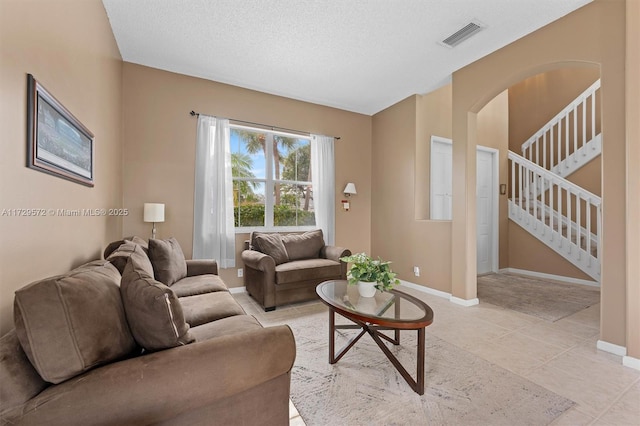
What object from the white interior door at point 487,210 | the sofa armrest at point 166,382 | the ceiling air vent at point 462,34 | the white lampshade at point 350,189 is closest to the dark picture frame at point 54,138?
the sofa armrest at point 166,382

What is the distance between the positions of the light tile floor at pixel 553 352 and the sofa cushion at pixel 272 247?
2.09 feet

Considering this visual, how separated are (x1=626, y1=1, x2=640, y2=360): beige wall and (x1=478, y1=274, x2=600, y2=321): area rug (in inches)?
36.7

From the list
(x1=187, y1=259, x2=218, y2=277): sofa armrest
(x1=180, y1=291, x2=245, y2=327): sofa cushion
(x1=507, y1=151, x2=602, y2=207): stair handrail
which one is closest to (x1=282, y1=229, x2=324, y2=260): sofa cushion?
(x1=187, y1=259, x2=218, y2=277): sofa armrest

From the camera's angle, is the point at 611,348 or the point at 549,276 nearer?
the point at 611,348

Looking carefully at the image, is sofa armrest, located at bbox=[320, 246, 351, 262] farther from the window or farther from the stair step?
the stair step

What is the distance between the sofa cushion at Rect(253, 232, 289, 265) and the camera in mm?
3693

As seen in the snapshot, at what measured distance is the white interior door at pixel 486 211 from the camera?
5.24 meters

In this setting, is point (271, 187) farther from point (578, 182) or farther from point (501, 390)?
point (578, 182)

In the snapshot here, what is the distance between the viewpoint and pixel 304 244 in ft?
13.3

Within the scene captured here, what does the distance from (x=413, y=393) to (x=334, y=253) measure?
2.28 metres

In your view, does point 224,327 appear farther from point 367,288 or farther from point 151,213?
point 151,213

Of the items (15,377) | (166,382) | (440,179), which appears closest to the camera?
(15,377)

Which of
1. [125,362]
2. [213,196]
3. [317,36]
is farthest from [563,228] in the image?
[125,362]

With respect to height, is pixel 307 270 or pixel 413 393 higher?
pixel 307 270
